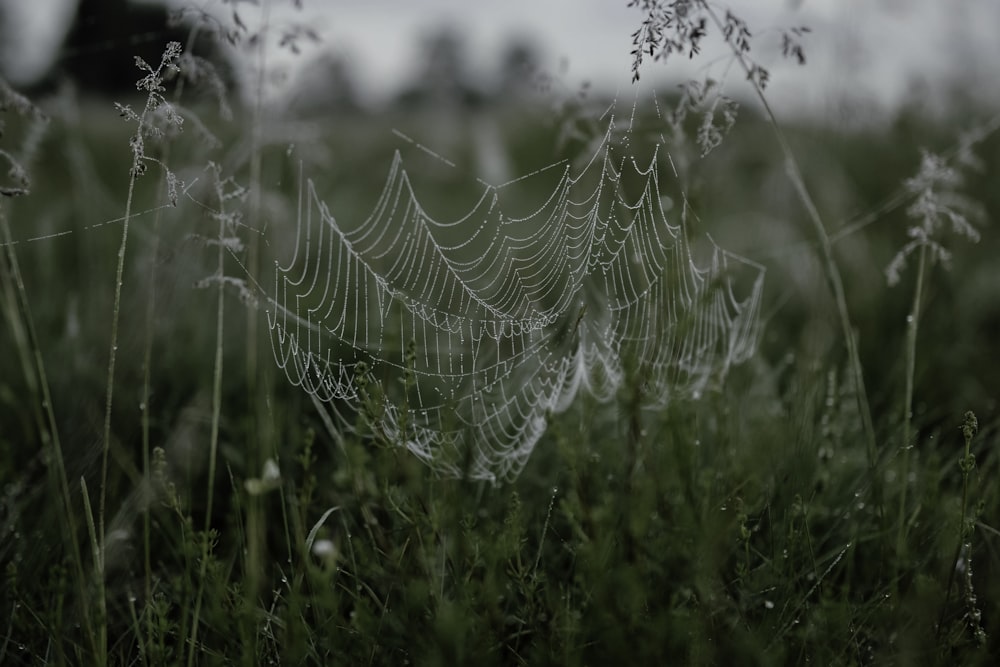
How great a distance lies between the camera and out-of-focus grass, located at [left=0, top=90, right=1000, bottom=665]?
4.20 feet

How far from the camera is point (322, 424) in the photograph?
2.28 m

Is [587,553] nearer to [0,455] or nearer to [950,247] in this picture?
[0,455]

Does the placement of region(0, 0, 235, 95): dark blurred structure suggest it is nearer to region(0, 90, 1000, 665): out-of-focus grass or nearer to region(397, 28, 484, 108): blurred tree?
region(0, 90, 1000, 665): out-of-focus grass

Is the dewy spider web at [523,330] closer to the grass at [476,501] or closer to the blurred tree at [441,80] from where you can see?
the grass at [476,501]

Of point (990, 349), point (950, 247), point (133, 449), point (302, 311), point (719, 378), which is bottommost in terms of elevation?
point (133, 449)

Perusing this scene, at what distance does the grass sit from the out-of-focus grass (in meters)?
0.01

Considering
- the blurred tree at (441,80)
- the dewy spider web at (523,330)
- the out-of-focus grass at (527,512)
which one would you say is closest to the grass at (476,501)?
the out-of-focus grass at (527,512)

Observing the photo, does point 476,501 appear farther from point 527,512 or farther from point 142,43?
point 142,43

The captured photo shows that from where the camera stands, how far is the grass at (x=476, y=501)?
128 cm

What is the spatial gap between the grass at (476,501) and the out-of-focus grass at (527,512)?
0.01 m

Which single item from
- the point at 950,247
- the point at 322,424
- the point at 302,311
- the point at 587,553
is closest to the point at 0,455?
the point at 322,424

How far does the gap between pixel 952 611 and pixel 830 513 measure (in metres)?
0.33

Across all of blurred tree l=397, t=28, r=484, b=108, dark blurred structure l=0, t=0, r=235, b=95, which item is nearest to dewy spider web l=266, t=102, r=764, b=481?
dark blurred structure l=0, t=0, r=235, b=95

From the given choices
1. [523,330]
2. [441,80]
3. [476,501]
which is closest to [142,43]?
[523,330]
